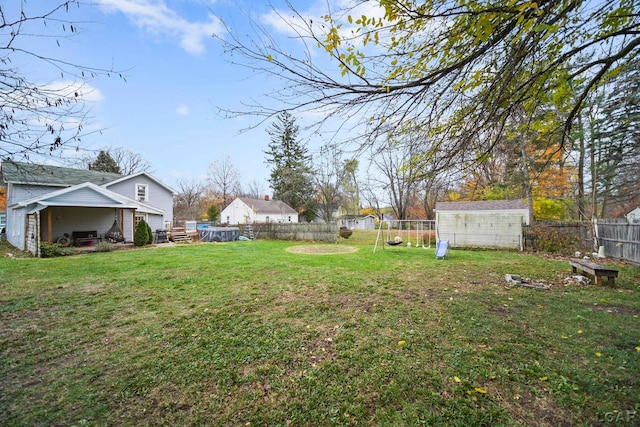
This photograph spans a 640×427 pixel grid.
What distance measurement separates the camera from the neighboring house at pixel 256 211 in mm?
30734

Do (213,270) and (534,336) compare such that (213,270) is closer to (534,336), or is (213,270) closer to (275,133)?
(534,336)

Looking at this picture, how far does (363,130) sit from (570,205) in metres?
17.9

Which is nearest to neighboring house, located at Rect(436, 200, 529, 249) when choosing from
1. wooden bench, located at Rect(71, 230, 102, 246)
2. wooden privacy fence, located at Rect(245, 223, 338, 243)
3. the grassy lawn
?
→ wooden privacy fence, located at Rect(245, 223, 338, 243)

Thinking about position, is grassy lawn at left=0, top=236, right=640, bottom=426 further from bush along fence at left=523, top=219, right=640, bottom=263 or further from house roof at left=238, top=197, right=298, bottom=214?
house roof at left=238, top=197, right=298, bottom=214

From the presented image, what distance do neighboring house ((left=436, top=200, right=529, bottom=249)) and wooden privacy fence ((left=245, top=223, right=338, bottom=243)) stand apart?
621cm

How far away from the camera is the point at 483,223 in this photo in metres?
12.9

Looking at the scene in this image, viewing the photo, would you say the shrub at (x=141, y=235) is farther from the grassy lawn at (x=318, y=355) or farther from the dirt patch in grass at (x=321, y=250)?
the grassy lawn at (x=318, y=355)

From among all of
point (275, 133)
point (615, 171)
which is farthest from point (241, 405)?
point (275, 133)

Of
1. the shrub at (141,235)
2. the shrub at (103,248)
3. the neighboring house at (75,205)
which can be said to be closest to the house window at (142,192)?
the neighboring house at (75,205)

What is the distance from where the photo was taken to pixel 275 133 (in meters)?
30.4

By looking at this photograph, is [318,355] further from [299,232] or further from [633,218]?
[633,218]

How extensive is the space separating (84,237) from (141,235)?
130 inches

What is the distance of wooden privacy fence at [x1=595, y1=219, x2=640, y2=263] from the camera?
8.05 meters

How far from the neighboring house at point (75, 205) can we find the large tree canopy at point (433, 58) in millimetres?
11729
